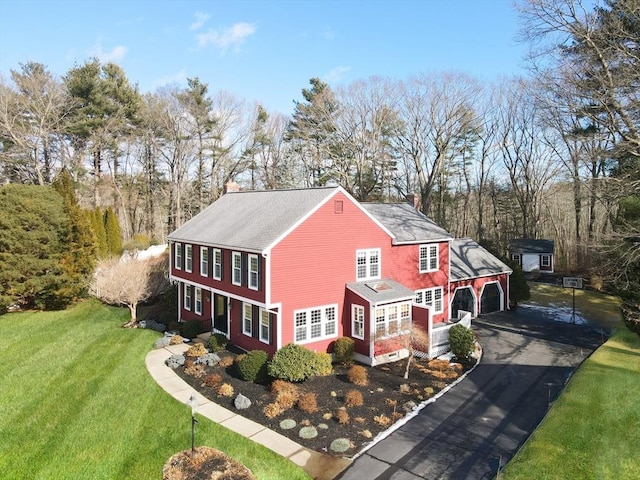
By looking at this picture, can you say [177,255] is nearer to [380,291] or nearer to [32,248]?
[32,248]

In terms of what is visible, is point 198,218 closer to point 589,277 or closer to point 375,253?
point 375,253

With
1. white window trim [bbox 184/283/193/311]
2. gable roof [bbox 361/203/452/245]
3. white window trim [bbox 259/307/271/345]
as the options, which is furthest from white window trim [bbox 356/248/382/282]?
white window trim [bbox 184/283/193/311]

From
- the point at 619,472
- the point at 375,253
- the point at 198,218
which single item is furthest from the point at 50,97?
the point at 619,472

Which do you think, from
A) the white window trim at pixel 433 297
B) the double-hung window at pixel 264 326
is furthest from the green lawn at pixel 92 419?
the white window trim at pixel 433 297

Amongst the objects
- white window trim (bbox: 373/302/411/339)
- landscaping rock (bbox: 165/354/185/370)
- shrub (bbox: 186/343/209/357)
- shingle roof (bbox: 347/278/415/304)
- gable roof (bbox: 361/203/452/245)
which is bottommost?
landscaping rock (bbox: 165/354/185/370)

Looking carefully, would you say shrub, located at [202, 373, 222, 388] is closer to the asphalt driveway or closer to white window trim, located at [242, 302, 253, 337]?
white window trim, located at [242, 302, 253, 337]

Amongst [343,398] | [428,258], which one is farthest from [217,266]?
[428,258]
